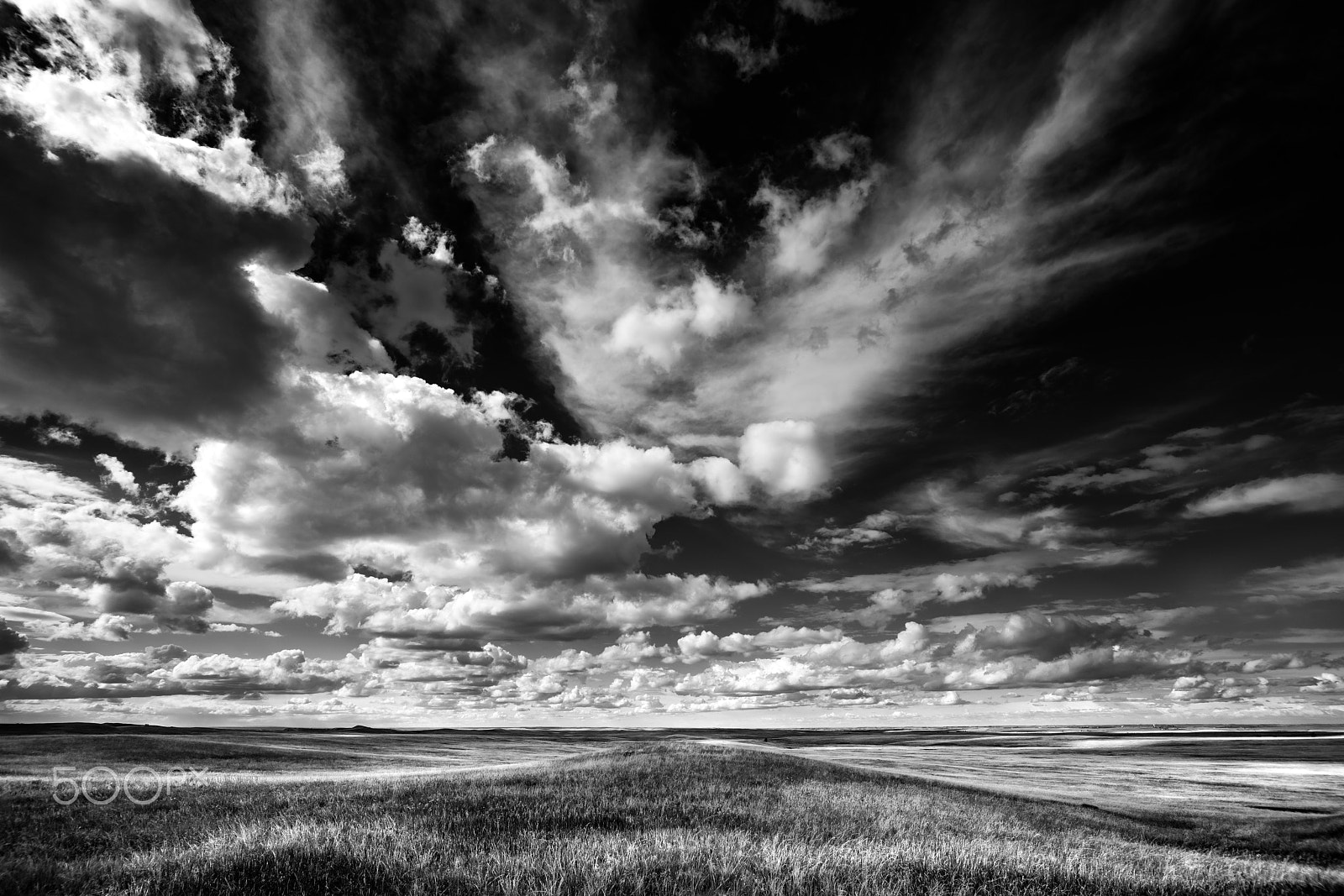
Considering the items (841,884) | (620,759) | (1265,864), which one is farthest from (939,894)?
(620,759)

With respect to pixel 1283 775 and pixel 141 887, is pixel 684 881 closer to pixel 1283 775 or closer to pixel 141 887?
pixel 141 887

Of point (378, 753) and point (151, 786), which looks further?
point (378, 753)

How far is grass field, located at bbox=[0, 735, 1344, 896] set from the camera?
9344mm

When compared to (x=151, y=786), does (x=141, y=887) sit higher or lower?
higher

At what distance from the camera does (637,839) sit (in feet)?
44.0

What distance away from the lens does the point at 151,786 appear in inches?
938

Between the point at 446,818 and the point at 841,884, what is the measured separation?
11.4 m

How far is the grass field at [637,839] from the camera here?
9344mm

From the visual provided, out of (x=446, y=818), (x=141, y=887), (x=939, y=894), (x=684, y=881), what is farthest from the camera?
(x=446, y=818)

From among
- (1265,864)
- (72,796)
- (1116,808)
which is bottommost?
(1116,808)
